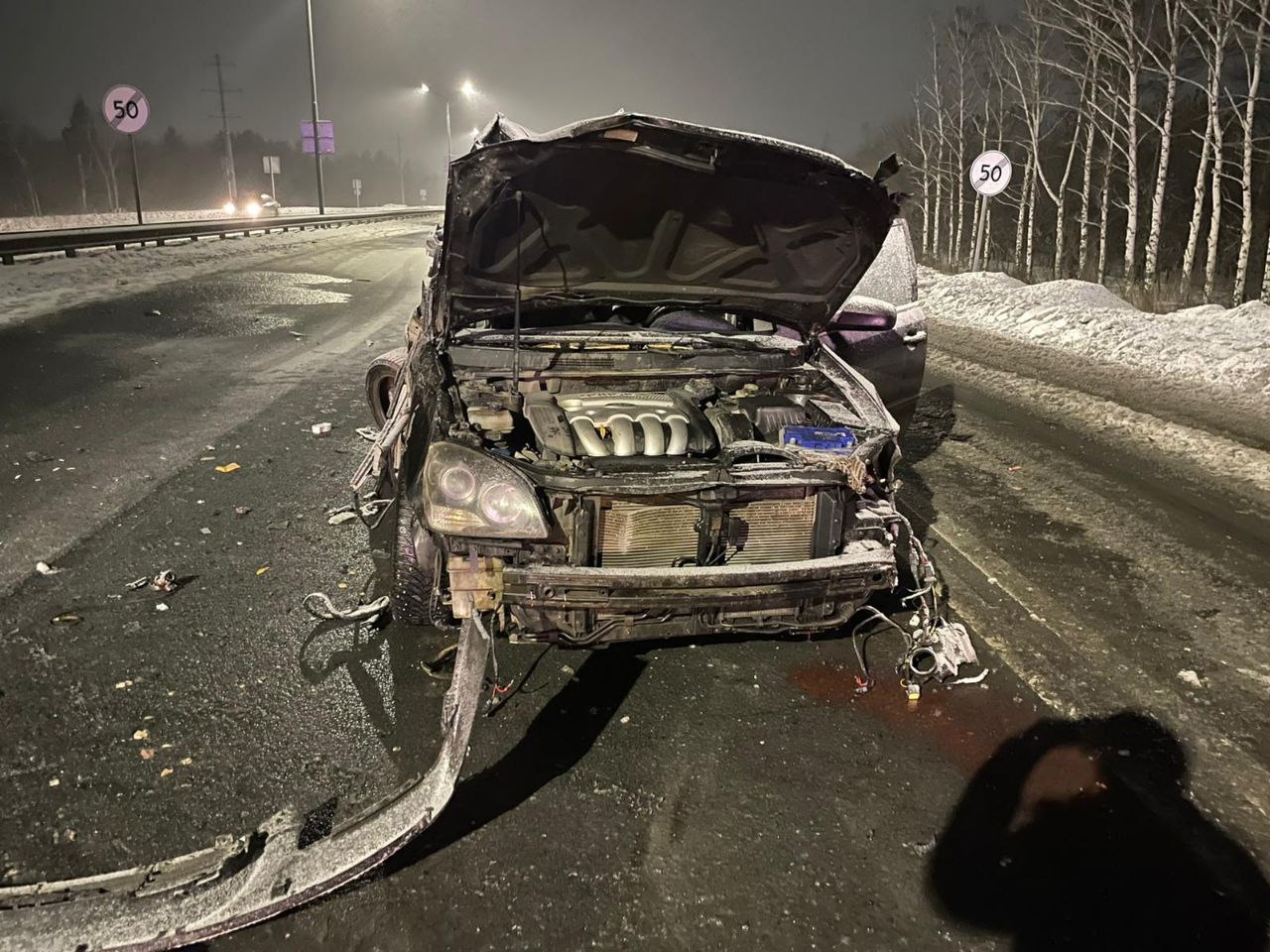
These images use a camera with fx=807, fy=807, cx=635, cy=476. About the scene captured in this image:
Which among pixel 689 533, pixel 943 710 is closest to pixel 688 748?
pixel 689 533

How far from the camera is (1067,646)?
3516mm

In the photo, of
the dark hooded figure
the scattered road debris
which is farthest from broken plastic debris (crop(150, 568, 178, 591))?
the dark hooded figure

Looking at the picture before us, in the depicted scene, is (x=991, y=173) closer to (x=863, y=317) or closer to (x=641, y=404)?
(x=863, y=317)

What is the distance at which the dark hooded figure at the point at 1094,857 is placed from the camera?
7.11ft

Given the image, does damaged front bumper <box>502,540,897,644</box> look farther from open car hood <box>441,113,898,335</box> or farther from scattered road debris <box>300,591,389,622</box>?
open car hood <box>441,113,898,335</box>

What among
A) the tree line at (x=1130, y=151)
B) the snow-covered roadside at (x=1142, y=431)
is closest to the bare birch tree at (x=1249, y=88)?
the tree line at (x=1130, y=151)

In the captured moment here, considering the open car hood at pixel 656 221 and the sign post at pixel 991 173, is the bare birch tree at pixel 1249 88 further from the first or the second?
the open car hood at pixel 656 221

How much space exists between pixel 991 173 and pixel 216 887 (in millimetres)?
16100

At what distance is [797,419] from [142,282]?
1452 cm

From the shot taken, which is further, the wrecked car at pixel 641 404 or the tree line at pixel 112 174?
the tree line at pixel 112 174

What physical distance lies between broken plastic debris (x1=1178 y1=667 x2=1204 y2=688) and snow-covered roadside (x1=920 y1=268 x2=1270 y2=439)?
445cm

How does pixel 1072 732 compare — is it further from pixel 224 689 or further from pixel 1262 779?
pixel 224 689

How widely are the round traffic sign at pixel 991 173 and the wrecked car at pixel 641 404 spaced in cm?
1196

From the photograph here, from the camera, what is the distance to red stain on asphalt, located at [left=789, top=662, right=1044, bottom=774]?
114 inches
